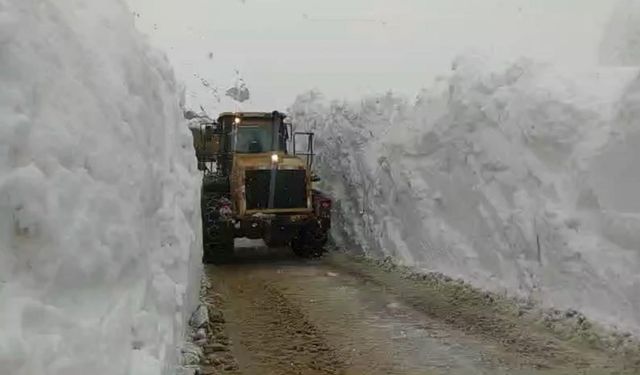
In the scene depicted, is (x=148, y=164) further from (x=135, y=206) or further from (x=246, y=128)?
Result: (x=246, y=128)

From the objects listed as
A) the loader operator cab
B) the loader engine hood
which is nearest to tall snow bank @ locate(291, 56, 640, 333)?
the loader engine hood

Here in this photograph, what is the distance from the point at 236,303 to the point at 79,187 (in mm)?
5492

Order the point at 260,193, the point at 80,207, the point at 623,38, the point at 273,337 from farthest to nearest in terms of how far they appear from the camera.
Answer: the point at 623,38, the point at 260,193, the point at 273,337, the point at 80,207

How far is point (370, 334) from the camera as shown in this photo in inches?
295

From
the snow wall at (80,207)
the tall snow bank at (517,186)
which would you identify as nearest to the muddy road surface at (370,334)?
the tall snow bank at (517,186)

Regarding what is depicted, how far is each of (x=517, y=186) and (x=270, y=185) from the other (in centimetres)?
506

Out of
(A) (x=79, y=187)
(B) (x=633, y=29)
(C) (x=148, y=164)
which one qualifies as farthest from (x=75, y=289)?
(B) (x=633, y=29)

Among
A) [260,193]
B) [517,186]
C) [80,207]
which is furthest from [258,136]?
[80,207]

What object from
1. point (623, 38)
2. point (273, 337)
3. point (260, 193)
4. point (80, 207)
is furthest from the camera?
point (623, 38)

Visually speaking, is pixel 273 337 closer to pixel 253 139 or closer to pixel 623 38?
pixel 253 139

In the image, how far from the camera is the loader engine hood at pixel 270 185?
13.1 m

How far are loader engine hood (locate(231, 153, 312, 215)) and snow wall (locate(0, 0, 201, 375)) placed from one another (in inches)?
277

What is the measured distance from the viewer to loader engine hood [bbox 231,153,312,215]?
1309 centimetres

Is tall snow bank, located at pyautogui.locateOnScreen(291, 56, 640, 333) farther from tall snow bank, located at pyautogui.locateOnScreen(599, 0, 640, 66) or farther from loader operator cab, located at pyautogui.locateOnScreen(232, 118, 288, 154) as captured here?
tall snow bank, located at pyautogui.locateOnScreen(599, 0, 640, 66)
